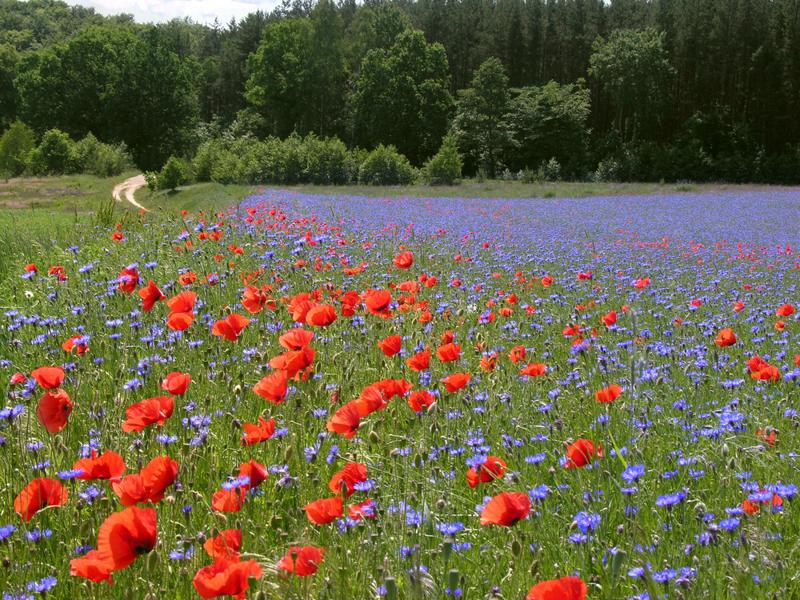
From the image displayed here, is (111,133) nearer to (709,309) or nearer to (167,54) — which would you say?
(167,54)

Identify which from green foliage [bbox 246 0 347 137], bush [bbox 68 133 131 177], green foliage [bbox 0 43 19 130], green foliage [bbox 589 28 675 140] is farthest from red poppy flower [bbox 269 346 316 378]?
green foliage [bbox 0 43 19 130]

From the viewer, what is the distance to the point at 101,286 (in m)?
5.45

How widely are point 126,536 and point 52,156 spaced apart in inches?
2359

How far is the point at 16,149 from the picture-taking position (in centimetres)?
5778

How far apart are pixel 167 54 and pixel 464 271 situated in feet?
209

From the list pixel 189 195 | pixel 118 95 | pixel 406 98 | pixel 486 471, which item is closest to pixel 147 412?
pixel 486 471

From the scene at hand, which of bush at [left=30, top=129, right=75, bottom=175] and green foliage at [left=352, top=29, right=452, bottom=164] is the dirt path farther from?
green foliage at [left=352, top=29, right=452, bottom=164]

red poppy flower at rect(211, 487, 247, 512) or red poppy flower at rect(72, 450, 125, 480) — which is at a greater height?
red poppy flower at rect(72, 450, 125, 480)

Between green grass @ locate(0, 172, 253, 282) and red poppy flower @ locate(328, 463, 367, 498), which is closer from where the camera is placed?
red poppy flower @ locate(328, 463, 367, 498)

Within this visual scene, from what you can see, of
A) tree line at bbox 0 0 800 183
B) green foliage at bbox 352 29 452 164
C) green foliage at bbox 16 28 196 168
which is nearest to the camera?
tree line at bbox 0 0 800 183

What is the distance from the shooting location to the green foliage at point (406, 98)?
57.0 m

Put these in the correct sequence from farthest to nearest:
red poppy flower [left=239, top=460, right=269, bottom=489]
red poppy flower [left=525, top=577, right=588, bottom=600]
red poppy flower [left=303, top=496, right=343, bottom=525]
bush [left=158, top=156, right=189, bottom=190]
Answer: bush [left=158, top=156, right=189, bottom=190] < red poppy flower [left=239, top=460, right=269, bottom=489] < red poppy flower [left=303, top=496, right=343, bottom=525] < red poppy flower [left=525, top=577, right=588, bottom=600]

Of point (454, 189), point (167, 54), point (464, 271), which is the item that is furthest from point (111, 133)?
point (464, 271)

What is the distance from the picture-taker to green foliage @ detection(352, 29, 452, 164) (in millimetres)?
57031
